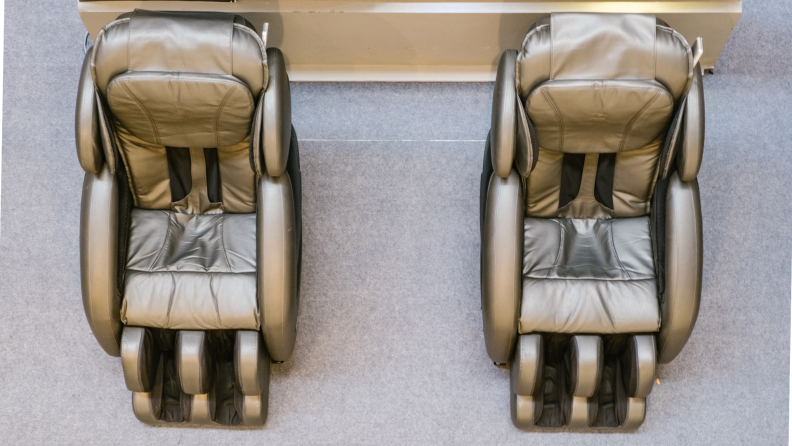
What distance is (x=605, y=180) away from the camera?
2.14m

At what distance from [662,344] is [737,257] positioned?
1.90 ft

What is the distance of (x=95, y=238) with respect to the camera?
1979 mm

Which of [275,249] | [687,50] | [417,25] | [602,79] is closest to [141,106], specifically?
[275,249]

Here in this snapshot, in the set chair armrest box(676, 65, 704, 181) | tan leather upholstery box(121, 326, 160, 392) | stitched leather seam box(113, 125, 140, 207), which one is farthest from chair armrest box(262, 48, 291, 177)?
chair armrest box(676, 65, 704, 181)

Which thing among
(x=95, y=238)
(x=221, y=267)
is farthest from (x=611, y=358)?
(x=95, y=238)

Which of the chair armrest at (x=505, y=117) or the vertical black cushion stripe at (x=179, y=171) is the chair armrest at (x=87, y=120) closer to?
the vertical black cushion stripe at (x=179, y=171)

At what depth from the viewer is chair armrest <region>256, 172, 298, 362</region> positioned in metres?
1.98

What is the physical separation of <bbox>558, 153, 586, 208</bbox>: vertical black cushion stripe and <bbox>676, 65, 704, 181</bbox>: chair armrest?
306 mm

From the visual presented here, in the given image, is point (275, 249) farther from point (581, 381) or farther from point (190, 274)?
point (581, 381)

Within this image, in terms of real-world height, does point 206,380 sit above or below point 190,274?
below

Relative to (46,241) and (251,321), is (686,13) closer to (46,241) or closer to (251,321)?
(251,321)

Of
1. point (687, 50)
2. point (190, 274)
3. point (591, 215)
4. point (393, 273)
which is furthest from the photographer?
point (393, 273)

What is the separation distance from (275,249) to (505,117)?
0.75m

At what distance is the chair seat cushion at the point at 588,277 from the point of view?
204cm
